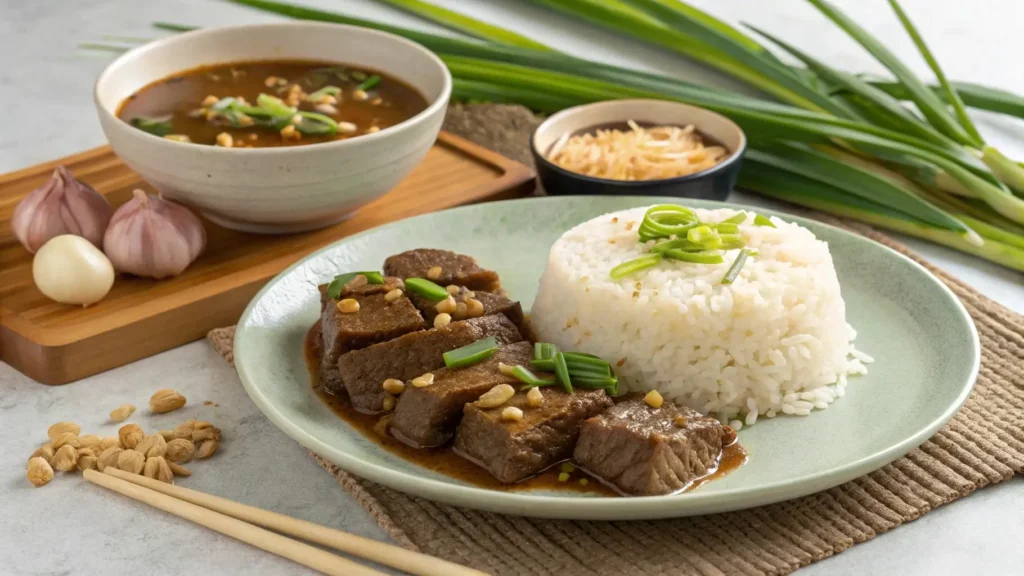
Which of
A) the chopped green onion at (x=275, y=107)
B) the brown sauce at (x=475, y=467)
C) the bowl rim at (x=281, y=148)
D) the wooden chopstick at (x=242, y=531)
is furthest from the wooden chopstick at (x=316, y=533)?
the chopped green onion at (x=275, y=107)

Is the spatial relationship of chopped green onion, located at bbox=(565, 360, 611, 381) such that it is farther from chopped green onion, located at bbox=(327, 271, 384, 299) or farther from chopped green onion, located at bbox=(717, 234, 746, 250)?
chopped green onion, located at bbox=(327, 271, 384, 299)

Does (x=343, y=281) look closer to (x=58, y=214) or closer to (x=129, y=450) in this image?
(x=129, y=450)

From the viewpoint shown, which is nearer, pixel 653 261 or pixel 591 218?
pixel 653 261

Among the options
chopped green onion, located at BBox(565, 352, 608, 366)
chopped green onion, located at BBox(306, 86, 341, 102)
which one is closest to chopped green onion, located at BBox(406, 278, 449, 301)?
chopped green onion, located at BBox(565, 352, 608, 366)

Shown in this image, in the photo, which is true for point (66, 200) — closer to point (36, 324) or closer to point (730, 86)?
point (36, 324)

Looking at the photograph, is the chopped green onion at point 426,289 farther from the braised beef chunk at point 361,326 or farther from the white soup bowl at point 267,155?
the white soup bowl at point 267,155

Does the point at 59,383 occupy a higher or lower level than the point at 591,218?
lower

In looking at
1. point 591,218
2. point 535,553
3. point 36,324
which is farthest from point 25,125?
point 535,553
